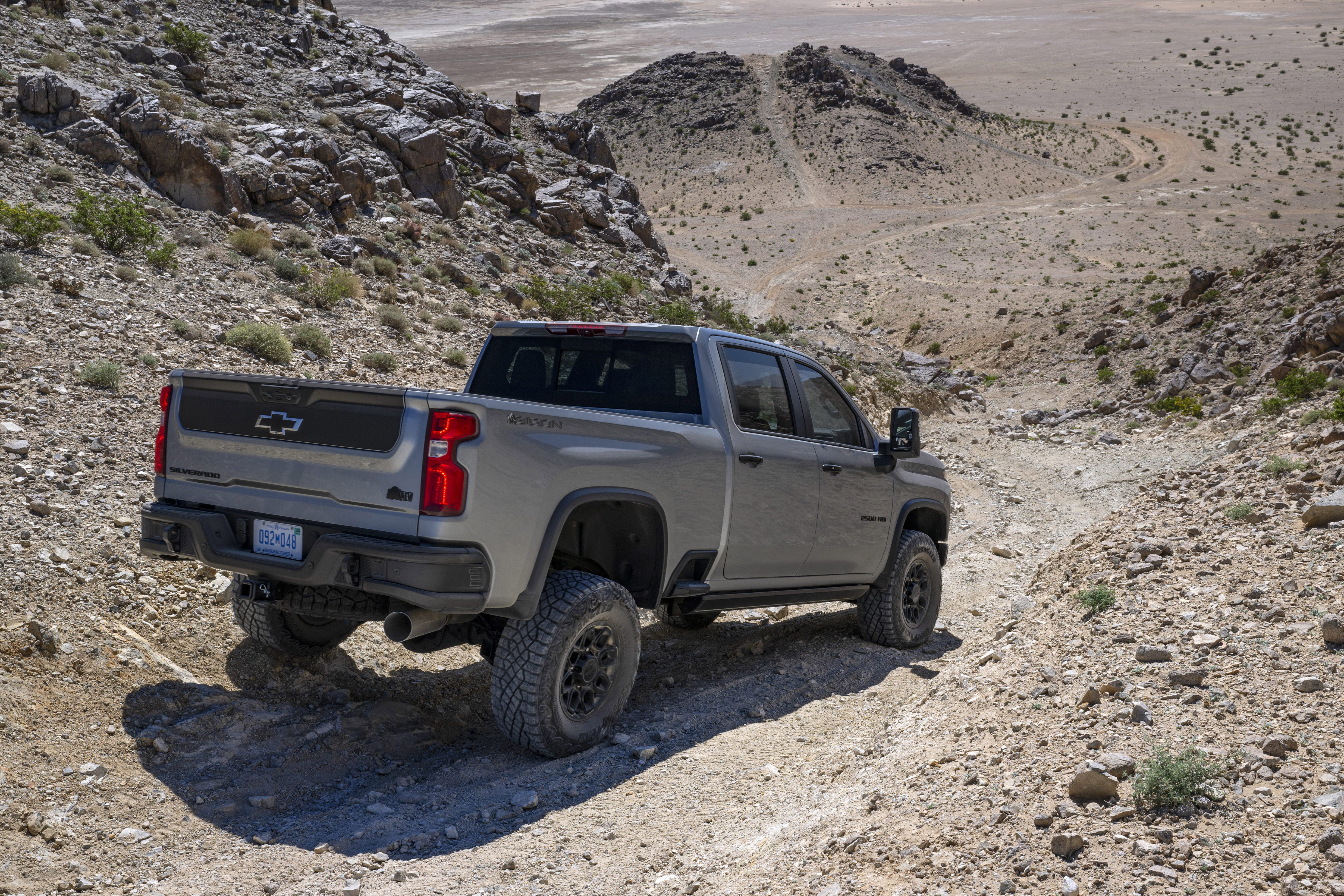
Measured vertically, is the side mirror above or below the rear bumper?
above

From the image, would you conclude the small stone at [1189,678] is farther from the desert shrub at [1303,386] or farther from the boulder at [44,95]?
the boulder at [44,95]

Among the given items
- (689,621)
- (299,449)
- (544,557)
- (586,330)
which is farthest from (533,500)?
(689,621)

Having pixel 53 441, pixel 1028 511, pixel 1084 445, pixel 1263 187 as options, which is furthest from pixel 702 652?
pixel 1263 187

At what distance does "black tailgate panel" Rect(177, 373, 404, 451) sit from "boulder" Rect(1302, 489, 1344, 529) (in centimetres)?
523

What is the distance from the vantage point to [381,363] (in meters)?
14.1

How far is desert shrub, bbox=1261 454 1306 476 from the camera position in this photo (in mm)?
6902

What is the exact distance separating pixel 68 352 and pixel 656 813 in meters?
8.49

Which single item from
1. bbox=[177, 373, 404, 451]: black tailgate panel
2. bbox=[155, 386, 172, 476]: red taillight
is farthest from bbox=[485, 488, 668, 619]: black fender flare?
bbox=[155, 386, 172, 476]: red taillight

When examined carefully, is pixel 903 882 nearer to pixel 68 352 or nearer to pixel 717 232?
pixel 68 352

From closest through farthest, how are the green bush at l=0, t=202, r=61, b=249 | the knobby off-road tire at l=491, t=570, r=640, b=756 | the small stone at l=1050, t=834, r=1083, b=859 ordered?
the small stone at l=1050, t=834, r=1083, b=859, the knobby off-road tire at l=491, t=570, r=640, b=756, the green bush at l=0, t=202, r=61, b=249

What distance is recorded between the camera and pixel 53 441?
7781mm

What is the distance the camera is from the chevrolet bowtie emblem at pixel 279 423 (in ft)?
14.3

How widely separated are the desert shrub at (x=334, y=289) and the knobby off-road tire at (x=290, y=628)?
1101cm

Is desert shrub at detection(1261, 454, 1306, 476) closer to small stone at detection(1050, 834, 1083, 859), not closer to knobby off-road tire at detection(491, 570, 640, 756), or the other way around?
small stone at detection(1050, 834, 1083, 859)
